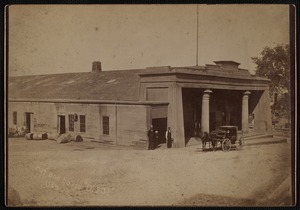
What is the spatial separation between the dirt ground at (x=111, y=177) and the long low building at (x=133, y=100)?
0.76 ft

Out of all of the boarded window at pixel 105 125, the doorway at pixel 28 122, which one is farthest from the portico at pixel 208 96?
the doorway at pixel 28 122

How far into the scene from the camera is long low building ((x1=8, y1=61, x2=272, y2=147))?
17.2ft

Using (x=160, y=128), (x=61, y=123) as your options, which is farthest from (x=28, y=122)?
(x=160, y=128)

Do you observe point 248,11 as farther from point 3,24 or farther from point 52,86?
point 3,24

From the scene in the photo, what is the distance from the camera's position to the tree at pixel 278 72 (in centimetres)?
533

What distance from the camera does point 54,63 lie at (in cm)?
530

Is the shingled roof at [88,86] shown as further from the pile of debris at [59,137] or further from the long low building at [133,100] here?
the pile of debris at [59,137]

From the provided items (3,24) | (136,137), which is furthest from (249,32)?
(3,24)

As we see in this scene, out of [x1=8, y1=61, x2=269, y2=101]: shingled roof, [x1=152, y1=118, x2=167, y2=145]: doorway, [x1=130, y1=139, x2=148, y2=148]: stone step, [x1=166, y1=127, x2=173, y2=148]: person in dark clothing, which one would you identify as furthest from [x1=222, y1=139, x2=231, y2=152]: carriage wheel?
[x1=130, y1=139, x2=148, y2=148]: stone step

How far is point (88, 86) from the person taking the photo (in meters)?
5.35

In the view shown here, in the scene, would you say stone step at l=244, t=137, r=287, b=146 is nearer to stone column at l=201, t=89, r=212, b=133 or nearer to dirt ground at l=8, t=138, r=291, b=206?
dirt ground at l=8, t=138, r=291, b=206

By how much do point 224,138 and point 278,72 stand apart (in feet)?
3.94

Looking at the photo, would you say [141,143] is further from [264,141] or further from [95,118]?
[264,141]

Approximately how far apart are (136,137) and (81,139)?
78 cm
